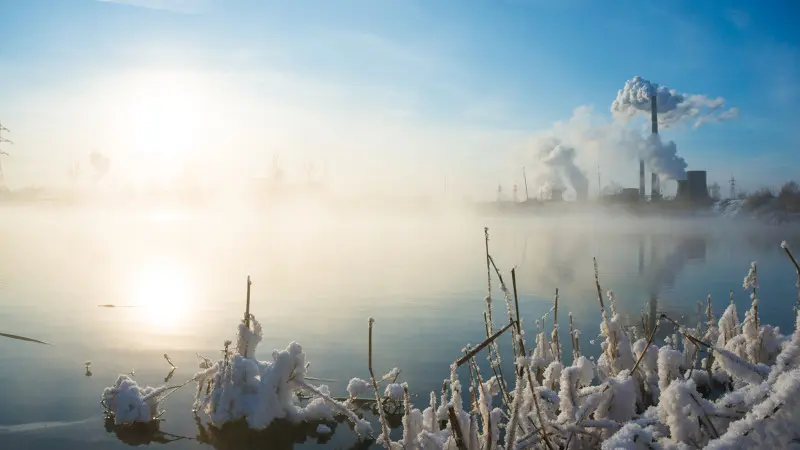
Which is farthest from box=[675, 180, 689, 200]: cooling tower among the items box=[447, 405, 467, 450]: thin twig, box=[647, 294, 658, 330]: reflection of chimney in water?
box=[447, 405, 467, 450]: thin twig

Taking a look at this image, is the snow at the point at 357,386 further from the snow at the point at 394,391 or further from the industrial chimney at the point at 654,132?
the industrial chimney at the point at 654,132

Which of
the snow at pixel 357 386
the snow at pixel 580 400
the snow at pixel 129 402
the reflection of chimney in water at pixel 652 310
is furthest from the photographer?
the reflection of chimney in water at pixel 652 310

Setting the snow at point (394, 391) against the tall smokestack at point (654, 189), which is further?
the tall smokestack at point (654, 189)

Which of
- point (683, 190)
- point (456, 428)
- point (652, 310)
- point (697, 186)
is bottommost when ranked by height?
point (652, 310)

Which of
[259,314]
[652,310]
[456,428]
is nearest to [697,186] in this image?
[652,310]

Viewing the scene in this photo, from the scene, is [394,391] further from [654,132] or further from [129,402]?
[654,132]

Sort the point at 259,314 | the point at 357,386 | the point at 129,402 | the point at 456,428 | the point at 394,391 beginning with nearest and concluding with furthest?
1. the point at 456,428
2. the point at 129,402
3. the point at 394,391
4. the point at 357,386
5. the point at 259,314

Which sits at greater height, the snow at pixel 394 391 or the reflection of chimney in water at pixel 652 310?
the snow at pixel 394 391

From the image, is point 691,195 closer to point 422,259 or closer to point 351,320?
point 422,259

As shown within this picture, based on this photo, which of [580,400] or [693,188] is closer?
[580,400]

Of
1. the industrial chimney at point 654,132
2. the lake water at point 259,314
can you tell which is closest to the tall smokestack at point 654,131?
the industrial chimney at point 654,132

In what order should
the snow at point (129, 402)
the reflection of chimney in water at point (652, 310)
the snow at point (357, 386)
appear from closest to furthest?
1. the snow at point (129, 402)
2. the snow at point (357, 386)
3. the reflection of chimney in water at point (652, 310)

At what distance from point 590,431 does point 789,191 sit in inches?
4819

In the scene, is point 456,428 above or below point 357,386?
above
